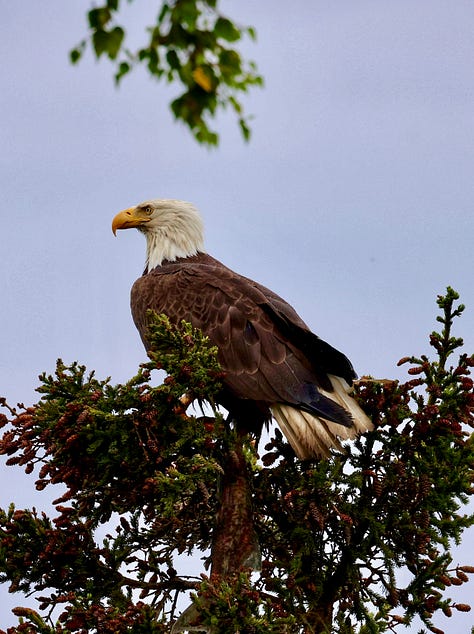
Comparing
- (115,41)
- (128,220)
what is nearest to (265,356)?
(128,220)

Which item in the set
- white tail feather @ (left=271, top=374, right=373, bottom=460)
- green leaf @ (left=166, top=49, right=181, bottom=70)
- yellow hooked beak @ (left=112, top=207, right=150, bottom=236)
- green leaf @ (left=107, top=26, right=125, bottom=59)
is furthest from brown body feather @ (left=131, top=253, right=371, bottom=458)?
green leaf @ (left=107, top=26, right=125, bottom=59)

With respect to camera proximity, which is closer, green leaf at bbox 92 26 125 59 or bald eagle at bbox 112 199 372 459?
green leaf at bbox 92 26 125 59

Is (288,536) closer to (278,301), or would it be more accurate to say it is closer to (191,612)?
(191,612)

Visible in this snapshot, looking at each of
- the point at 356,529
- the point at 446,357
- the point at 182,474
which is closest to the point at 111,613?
the point at 182,474

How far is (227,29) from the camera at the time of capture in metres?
3.29

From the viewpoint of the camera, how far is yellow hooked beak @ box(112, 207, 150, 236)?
9.26m

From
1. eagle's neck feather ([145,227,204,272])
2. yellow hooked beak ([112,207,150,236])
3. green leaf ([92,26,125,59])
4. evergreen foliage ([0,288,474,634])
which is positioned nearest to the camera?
green leaf ([92,26,125,59])

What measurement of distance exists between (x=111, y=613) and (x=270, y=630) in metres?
0.93

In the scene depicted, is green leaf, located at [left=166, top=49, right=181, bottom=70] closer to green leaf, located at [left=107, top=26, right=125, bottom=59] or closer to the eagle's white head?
green leaf, located at [left=107, top=26, right=125, bottom=59]

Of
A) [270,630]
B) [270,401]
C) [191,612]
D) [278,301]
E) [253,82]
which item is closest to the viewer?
[253,82]

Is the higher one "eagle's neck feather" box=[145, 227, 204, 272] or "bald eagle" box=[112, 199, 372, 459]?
"eagle's neck feather" box=[145, 227, 204, 272]

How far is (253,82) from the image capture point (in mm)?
3338

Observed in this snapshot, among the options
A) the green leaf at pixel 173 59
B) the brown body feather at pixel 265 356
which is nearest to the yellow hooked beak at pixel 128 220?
the brown body feather at pixel 265 356

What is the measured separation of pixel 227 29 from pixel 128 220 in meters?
6.07
